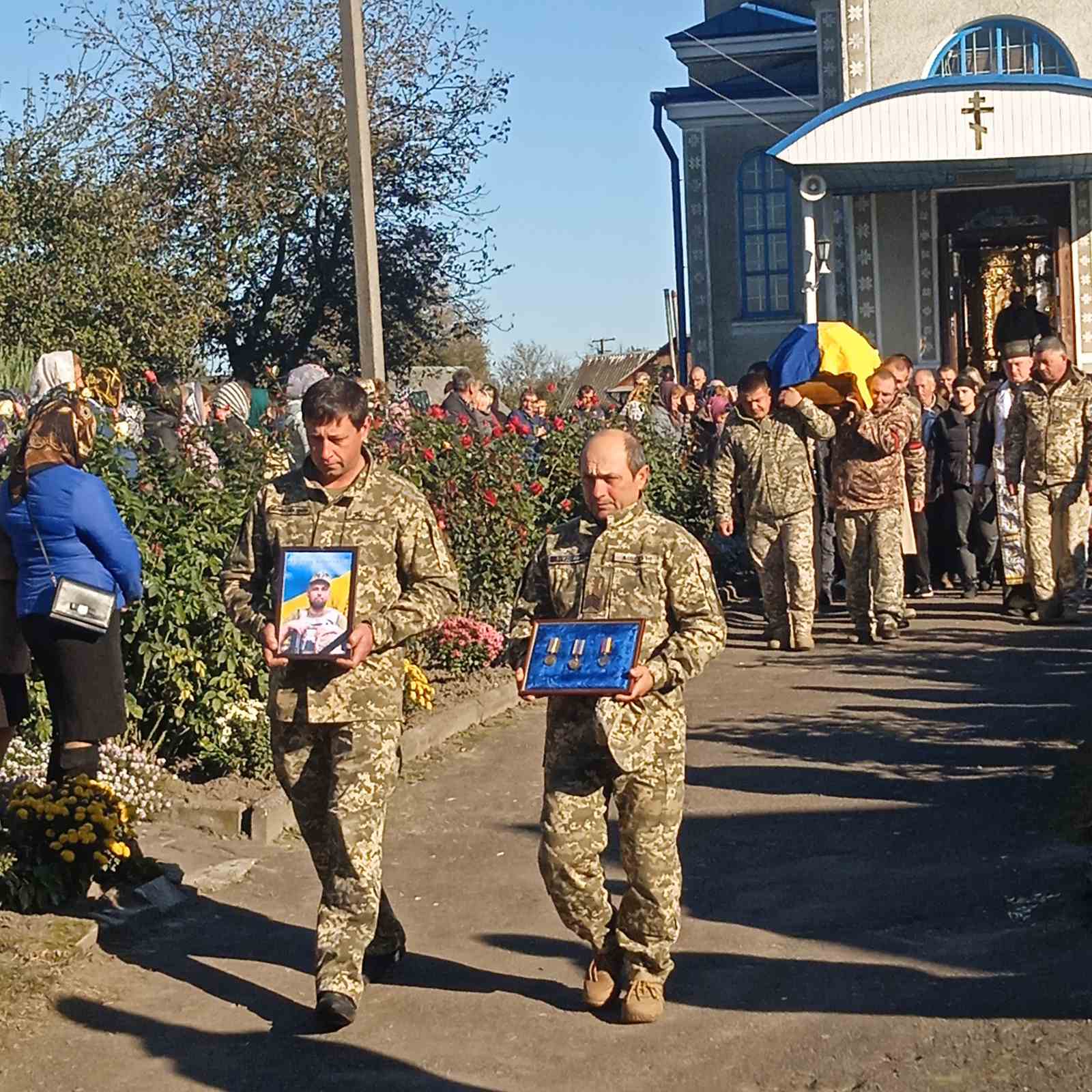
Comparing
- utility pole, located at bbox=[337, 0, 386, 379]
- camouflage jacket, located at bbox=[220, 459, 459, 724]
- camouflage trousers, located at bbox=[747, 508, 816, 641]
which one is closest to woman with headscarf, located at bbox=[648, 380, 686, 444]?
camouflage trousers, located at bbox=[747, 508, 816, 641]

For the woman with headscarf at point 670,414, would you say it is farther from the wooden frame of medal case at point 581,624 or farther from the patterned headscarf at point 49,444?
the wooden frame of medal case at point 581,624

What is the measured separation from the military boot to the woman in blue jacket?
121 inches

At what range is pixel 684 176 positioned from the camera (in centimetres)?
2912

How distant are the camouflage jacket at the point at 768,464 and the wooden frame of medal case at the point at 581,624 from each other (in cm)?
787

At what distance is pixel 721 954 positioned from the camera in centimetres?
702

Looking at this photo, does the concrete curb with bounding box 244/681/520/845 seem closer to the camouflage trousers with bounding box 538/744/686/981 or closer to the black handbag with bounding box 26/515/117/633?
the black handbag with bounding box 26/515/117/633

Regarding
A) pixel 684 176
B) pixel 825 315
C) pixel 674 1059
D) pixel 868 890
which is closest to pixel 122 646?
pixel 868 890

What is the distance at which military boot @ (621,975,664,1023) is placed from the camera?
245 inches

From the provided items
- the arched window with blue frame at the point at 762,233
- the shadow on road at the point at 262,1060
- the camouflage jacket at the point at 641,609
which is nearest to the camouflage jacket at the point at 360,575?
the camouflage jacket at the point at 641,609

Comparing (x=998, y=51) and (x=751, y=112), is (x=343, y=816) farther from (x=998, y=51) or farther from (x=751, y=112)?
(x=751, y=112)

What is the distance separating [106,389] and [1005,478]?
7.24 metres

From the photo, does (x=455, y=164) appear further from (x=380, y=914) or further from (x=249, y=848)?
(x=380, y=914)

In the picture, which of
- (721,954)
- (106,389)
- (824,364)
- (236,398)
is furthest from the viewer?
(824,364)

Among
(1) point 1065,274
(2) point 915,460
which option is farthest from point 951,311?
(2) point 915,460
